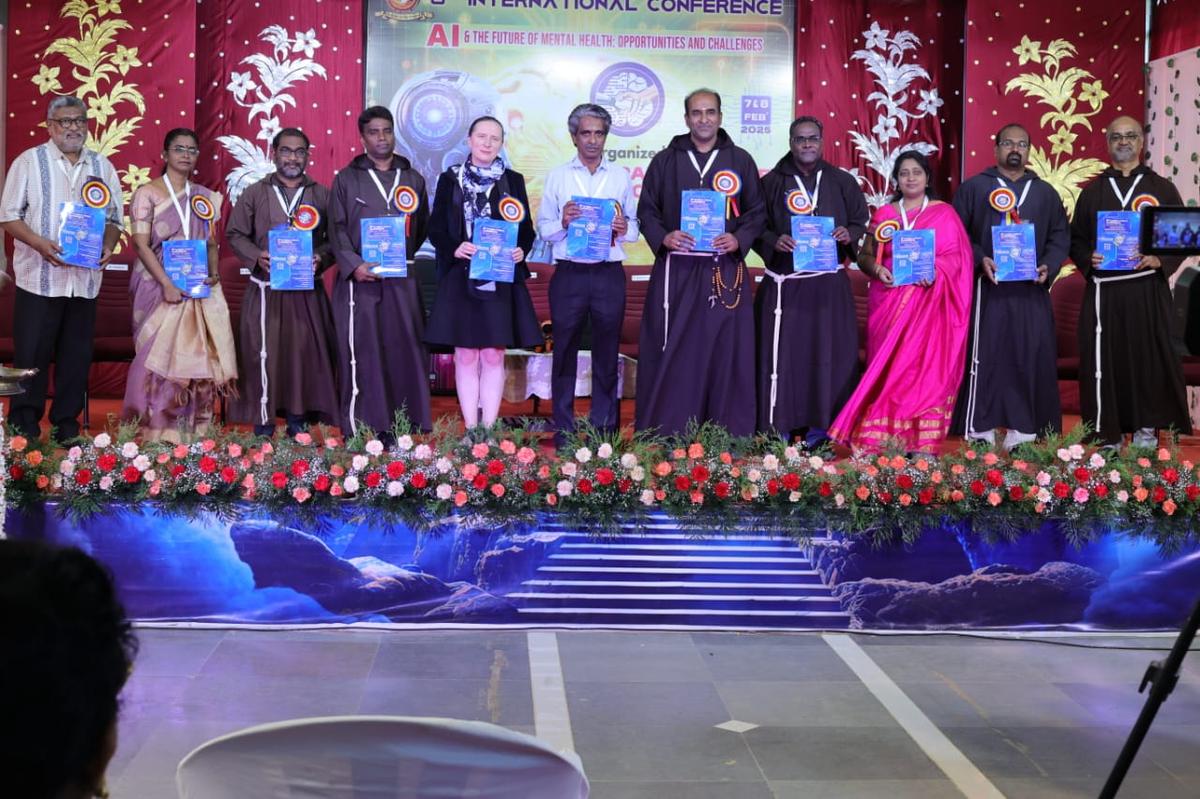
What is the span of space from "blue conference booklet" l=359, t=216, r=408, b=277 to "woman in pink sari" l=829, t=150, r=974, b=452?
2060mm

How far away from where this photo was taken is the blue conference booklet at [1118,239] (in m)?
6.50

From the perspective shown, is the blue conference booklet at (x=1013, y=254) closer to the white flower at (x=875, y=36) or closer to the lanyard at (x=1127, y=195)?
the lanyard at (x=1127, y=195)

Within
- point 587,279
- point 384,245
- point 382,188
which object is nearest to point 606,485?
point 587,279

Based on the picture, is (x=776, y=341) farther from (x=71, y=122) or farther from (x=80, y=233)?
(x=71, y=122)

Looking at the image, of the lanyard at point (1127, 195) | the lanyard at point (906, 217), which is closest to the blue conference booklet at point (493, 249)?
the lanyard at point (906, 217)

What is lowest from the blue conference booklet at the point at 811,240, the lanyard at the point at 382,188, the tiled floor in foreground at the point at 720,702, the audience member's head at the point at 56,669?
the tiled floor in foreground at the point at 720,702

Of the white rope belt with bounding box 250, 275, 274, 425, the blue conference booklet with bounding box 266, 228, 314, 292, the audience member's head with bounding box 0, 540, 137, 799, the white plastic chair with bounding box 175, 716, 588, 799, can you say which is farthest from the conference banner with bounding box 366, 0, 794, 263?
the audience member's head with bounding box 0, 540, 137, 799

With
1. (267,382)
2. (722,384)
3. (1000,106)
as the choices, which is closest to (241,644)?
(267,382)

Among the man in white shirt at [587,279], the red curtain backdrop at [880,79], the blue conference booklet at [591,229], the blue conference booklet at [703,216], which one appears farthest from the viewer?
the red curtain backdrop at [880,79]

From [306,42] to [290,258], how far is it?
11.9 ft

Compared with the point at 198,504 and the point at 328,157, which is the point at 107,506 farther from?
the point at 328,157

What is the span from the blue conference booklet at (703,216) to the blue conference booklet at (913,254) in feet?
2.54

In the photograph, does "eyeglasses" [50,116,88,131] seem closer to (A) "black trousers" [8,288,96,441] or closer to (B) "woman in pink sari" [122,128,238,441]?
(B) "woman in pink sari" [122,128,238,441]

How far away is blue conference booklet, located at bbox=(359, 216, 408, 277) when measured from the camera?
6109 millimetres
